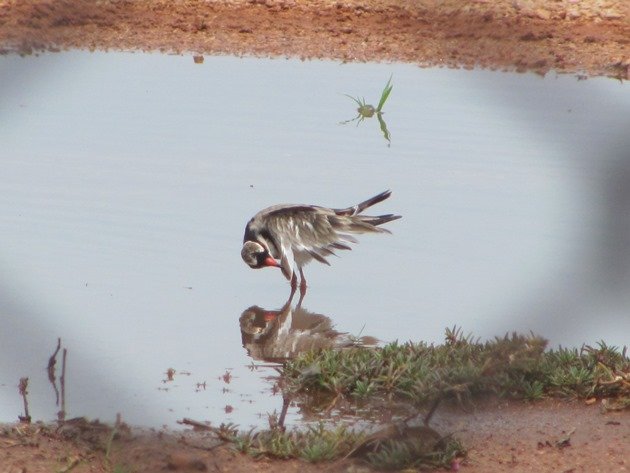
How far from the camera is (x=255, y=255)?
5.67 meters

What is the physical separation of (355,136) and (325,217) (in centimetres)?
139

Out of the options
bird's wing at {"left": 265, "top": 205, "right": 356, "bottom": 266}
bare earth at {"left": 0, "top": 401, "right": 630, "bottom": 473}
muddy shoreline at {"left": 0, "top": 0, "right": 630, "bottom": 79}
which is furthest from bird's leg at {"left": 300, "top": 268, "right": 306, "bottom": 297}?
muddy shoreline at {"left": 0, "top": 0, "right": 630, "bottom": 79}

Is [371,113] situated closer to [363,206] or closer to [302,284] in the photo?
[363,206]

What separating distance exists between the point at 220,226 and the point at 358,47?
4.07 meters

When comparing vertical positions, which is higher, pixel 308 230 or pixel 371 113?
pixel 371 113

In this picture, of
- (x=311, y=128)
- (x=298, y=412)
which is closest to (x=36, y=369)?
(x=298, y=412)

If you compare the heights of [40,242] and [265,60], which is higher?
[265,60]

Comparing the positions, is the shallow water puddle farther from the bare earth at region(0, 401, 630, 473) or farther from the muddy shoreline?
the muddy shoreline

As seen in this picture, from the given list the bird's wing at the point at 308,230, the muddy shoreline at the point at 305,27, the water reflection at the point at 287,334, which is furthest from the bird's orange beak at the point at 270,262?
the muddy shoreline at the point at 305,27

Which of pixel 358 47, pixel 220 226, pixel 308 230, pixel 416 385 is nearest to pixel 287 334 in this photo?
pixel 308 230

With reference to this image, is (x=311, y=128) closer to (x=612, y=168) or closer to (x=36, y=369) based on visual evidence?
(x=36, y=369)

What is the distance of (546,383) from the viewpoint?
13.6ft

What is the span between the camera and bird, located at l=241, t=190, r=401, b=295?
573 centimetres

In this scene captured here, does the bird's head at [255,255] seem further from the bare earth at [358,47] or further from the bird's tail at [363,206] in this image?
the bare earth at [358,47]
